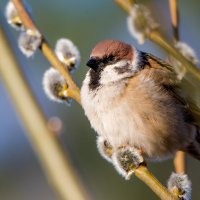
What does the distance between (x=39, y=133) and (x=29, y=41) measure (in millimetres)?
1016

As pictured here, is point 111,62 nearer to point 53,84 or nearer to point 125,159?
point 53,84

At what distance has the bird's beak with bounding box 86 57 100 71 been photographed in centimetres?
315

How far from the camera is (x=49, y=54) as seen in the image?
7.62 feet

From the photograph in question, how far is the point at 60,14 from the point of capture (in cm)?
557

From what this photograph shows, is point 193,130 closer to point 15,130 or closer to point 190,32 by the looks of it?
point 190,32

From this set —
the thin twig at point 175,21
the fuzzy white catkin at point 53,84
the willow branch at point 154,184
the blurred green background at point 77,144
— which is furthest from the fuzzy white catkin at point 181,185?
the blurred green background at point 77,144

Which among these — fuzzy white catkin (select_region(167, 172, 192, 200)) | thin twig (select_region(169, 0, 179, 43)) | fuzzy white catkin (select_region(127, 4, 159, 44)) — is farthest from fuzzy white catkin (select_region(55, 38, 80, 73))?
fuzzy white catkin (select_region(127, 4, 159, 44))

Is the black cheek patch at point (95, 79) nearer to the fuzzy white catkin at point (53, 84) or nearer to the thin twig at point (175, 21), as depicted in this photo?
the fuzzy white catkin at point (53, 84)

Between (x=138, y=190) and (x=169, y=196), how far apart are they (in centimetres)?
350

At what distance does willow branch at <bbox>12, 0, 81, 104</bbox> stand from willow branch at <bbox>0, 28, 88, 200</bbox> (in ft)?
1.61

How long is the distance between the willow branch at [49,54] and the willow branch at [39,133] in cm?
49

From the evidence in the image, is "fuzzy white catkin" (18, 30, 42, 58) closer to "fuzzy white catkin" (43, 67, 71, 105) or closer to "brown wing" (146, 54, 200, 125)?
"fuzzy white catkin" (43, 67, 71, 105)

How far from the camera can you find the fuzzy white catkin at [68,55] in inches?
102

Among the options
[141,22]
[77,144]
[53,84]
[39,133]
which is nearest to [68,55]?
[53,84]
